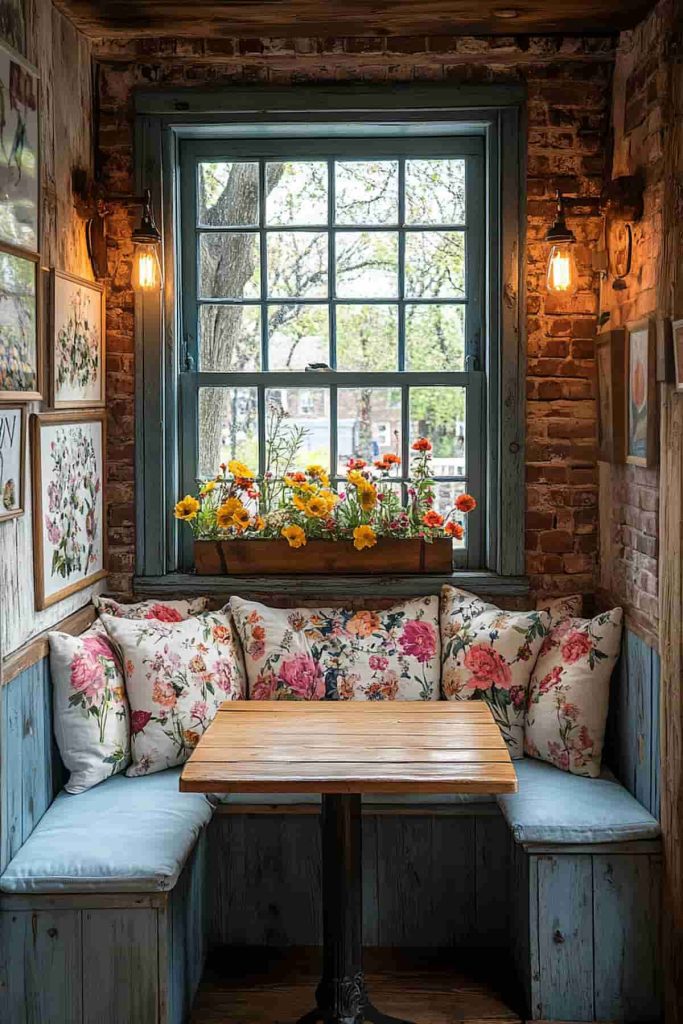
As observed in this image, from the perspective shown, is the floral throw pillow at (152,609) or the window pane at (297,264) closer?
the floral throw pillow at (152,609)

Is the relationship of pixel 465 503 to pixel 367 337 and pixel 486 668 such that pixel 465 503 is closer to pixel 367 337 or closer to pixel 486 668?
pixel 486 668

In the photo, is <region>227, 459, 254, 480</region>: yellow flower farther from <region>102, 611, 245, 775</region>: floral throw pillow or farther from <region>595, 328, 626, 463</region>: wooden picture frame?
<region>595, 328, 626, 463</region>: wooden picture frame

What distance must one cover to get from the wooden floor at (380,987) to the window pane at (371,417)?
1829mm

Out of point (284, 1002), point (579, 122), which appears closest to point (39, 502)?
point (284, 1002)

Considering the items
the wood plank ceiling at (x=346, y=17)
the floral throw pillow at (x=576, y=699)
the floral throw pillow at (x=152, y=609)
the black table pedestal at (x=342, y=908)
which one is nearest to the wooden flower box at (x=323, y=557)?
the floral throw pillow at (x=152, y=609)

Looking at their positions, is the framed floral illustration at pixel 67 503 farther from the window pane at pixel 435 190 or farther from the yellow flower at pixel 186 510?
the window pane at pixel 435 190

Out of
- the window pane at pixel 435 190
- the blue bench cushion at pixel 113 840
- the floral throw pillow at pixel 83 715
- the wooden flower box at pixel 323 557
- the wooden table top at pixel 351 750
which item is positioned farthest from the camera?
the window pane at pixel 435 190

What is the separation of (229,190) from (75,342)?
96 cm

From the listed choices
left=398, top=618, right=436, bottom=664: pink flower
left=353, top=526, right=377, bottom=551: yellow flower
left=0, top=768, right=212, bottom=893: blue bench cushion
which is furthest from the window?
left=0, top=768, right=212, bottom=893: blue bench cushion

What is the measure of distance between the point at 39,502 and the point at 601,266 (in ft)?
6.95

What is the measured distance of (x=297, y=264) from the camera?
4.37 metres

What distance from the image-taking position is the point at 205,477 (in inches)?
174

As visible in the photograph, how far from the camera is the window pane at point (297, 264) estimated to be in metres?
4.36

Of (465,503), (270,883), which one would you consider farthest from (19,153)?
(270,883)
